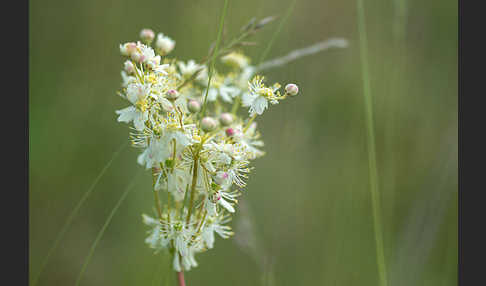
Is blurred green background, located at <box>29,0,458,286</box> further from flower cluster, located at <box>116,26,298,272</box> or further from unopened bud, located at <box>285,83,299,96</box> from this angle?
unopened bud, located at <box>285,83,299,96</box>

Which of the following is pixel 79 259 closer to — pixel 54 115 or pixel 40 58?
pixel 54 115

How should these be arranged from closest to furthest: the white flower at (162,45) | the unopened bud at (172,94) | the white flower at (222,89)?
the unopened bud at (172,94) < the white flower at (162,45) < the white flower at (222,89)

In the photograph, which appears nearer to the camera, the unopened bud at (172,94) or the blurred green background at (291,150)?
the unopened bud at (172,94)

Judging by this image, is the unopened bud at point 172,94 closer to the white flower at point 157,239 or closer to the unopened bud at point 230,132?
the unopened bud at point 230,132

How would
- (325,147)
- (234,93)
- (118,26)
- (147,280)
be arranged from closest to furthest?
(234,93) < (147,280) < (118,26) < (325,147)

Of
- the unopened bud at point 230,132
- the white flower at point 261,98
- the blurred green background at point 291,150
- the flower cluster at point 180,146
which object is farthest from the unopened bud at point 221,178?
the blurred green background at point 291,150

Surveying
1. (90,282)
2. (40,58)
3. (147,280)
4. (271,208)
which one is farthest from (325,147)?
(40,58)

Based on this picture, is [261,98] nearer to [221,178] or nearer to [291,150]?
[221,178]

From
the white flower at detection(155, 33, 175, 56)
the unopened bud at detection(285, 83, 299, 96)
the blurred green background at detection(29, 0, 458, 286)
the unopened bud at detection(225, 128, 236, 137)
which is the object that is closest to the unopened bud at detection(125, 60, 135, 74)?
the white flower at detection(155, 33, 175, 56)
